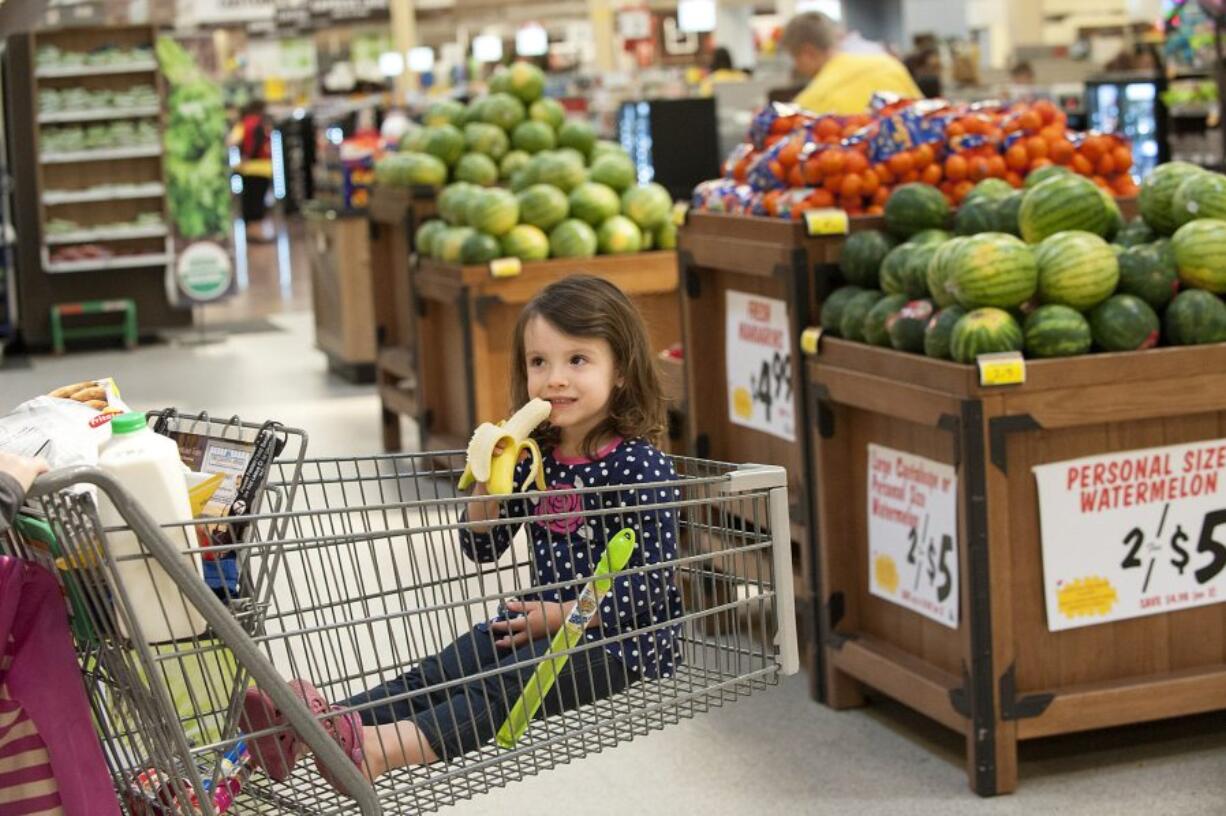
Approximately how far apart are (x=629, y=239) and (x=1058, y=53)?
14604mm

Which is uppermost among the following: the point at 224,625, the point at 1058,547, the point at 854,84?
the point at 854,84

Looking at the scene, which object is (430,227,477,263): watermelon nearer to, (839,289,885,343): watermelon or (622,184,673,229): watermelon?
(622,184,673,229): watermelon

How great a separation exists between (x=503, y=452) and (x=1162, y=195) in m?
2.17

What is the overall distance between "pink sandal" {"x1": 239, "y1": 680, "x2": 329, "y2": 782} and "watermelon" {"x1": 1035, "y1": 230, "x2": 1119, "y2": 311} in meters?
2.20

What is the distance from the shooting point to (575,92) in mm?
19266

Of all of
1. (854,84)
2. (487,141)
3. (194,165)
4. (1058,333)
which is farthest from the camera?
(194,165)

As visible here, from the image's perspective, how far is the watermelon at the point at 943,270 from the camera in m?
3.97

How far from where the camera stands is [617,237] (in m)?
6.99

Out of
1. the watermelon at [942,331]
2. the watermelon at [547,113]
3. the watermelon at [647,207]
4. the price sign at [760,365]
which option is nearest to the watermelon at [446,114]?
the watermelon at [547,113]

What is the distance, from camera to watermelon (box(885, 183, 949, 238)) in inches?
177

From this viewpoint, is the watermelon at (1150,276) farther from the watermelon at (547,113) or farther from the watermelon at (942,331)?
the watermelon at (547,113)

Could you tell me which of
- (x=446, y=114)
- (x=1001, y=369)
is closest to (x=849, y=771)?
(x=1001, y=369)

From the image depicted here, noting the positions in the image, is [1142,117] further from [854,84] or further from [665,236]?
[665,236]

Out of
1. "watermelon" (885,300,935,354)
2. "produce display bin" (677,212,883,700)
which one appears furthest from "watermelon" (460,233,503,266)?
"watermelon" (885,300,935,354)
